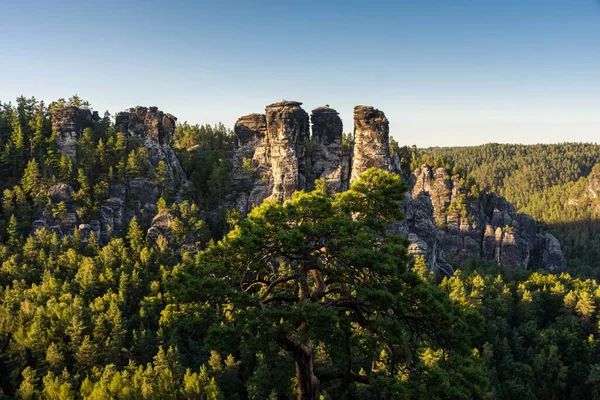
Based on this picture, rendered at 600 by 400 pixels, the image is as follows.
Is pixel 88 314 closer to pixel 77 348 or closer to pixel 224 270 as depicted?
pixel 77 348

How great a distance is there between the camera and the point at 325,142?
8069 centimetres

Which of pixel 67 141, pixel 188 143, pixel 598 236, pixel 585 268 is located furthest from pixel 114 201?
pixel 598 236

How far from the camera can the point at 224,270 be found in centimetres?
1556

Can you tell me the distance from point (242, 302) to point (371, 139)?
63.4 metres

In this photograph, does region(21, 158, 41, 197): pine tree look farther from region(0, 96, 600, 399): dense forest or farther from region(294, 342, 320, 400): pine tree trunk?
region(294, 342, 320, 400): pine tree trunk

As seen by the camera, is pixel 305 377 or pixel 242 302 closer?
pixel 242 302

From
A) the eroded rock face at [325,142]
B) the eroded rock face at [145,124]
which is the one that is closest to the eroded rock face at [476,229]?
the eroded rock face at [325,142]

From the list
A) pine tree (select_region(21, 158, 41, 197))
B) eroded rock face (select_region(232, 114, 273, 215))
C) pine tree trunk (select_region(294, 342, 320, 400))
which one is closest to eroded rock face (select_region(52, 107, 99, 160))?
pine tree (select_region(21, 158, 41, 197))

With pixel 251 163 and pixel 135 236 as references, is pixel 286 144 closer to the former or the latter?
pixel 251 163

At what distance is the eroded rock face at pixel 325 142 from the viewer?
260 ft

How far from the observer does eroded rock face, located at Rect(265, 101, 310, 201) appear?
75250mm

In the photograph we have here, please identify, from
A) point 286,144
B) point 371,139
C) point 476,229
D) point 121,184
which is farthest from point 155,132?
point 476,229

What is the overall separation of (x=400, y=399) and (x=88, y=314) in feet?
138

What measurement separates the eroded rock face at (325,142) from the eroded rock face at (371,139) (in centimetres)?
558
